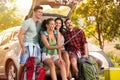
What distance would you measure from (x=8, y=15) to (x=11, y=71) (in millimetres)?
23782

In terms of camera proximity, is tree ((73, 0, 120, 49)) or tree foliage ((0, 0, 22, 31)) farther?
tree foliage ((0, 0, 22, 31))

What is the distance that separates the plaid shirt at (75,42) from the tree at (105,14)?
36.2ft

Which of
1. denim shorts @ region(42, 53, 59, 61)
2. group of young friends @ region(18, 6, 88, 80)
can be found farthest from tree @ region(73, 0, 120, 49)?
denim shorts @ region(42, 53, 59, 61)

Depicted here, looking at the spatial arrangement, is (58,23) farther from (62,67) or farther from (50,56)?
(62,67)

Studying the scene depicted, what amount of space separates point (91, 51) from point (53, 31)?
4.20 feet

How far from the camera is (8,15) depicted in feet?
106

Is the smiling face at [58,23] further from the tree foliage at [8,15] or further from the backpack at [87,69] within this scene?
the tree foliage at [8,15]

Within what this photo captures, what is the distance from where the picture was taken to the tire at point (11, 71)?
8.73 meters

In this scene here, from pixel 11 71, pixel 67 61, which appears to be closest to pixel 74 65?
pixel 67 61

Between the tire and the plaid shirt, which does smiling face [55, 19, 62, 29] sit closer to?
the plaid shirt

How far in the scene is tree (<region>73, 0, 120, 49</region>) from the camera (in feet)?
65.0

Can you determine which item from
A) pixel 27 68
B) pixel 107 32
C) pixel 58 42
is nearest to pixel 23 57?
pixel 27 68

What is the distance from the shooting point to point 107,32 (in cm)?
2072

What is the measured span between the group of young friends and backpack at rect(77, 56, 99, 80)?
0.34 feet
